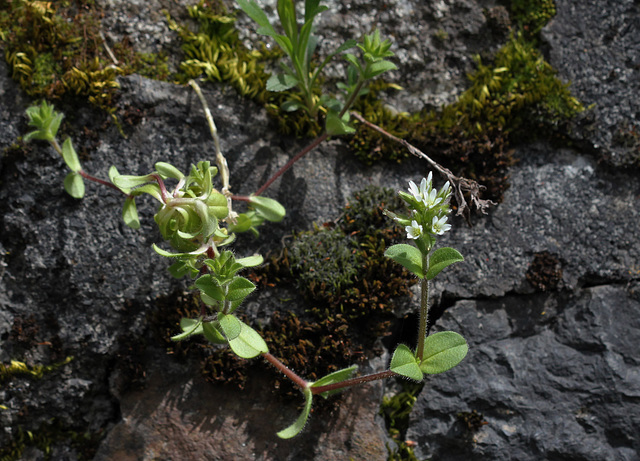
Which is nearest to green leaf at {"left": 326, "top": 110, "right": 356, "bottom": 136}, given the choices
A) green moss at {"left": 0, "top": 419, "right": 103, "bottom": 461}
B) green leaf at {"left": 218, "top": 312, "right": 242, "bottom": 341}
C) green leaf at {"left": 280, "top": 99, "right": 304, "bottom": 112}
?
green leaf at {"left": 280, "top": 99, "right": 304, "bottom": 112}

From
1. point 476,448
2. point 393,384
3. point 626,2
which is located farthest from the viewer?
point 626,2

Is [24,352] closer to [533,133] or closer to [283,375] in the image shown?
[283,375]

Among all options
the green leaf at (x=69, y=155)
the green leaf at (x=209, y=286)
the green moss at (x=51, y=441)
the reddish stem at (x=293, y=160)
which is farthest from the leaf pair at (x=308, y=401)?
the green leaf at (x=69, y=155)

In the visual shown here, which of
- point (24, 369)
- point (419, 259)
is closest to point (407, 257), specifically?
point (419, 259)

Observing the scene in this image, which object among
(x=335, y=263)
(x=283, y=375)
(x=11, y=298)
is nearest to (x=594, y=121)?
(x=335, y=263)

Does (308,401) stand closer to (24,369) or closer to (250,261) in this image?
(250,261)

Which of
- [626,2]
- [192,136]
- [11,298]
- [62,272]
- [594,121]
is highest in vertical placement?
[626,2]
